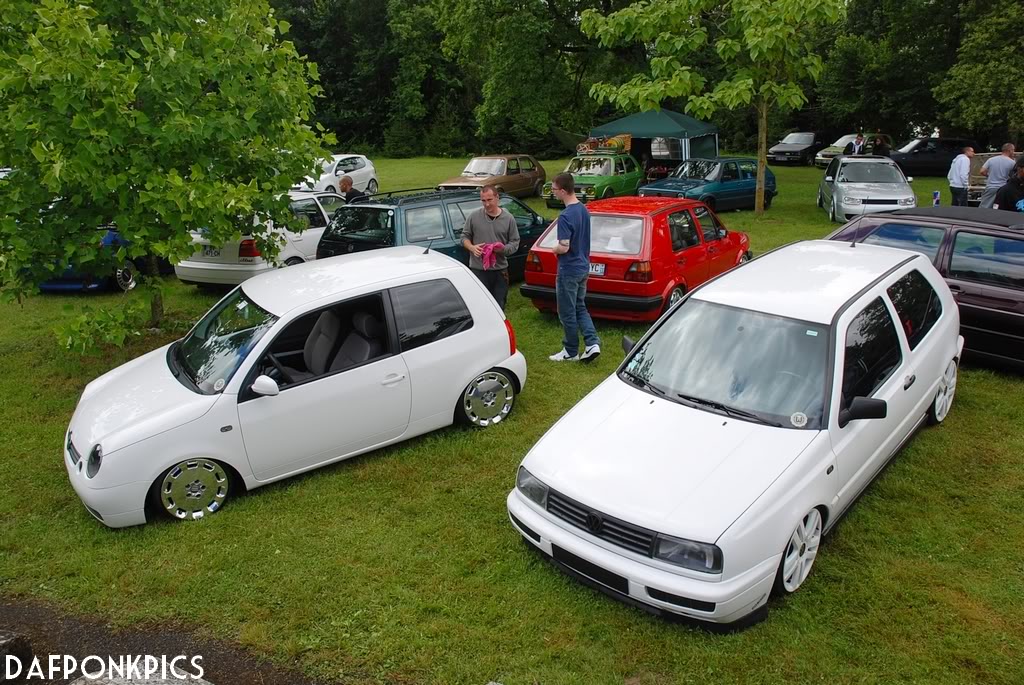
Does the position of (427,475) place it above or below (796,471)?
below

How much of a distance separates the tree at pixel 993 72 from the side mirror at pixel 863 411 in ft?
77.4

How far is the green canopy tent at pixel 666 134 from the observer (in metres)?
22.3

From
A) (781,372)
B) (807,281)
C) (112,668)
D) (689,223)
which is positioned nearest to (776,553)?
(781,372)

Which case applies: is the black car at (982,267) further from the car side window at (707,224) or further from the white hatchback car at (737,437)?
the car side window at (707,224)

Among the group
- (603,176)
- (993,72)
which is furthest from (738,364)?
(993,72)

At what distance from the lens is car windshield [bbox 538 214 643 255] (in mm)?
8547

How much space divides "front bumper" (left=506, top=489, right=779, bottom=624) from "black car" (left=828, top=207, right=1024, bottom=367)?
4.61 metres

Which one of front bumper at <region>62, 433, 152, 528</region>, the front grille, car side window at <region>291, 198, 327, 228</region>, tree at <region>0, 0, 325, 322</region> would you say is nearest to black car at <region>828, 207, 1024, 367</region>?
the front grille

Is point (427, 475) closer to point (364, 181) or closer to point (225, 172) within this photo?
point (225, 172)

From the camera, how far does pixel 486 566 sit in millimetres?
4652

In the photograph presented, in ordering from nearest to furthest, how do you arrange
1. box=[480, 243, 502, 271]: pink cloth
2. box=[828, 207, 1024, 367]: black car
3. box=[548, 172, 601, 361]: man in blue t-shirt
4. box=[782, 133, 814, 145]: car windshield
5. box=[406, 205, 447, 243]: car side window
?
1. box=[828, 207, 1024, 367]: black car
2. box=[548, 172, 601, 361]: man in blue t-shirt
3. box=[480, 243, 502, 271]: pink cloth
4. box=[406, 205, 447, 243]: car side window
5. box=[782, 133, 814, 145]: car windshield

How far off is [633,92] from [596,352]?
10.5 meters

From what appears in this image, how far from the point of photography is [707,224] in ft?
31.6

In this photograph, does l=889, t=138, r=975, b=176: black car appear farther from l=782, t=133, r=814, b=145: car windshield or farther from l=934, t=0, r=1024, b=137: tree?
l=782, t=133, r=814, b=145: car windshield
